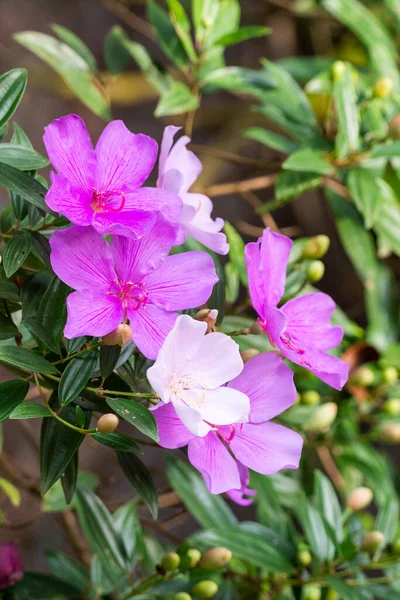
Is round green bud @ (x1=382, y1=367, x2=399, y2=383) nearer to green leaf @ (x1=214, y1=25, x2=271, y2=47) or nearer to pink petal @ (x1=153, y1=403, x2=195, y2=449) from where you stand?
green leaf @ (x1=214, y1=25, x2=271, y2=47)

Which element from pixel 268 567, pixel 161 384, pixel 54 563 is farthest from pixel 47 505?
pixel 161 384

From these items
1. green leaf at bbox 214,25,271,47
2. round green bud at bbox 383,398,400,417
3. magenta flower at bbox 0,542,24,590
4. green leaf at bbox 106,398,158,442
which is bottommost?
round green bud at bbox 383,398,400,417

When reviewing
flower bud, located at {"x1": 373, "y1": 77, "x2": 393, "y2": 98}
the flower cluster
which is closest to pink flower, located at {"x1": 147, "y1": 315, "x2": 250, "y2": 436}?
the flower cluster

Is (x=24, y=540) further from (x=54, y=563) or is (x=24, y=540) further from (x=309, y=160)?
(x=309, y=160)

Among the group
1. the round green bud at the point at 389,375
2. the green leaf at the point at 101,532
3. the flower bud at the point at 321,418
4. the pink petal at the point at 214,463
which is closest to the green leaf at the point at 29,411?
the pink petal at the point at 214,463

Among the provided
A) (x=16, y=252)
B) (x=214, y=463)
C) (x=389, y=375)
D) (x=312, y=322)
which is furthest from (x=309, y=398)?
(x=16, y=252)

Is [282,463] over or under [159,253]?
under

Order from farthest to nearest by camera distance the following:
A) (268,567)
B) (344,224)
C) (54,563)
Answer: (344,224), (54,563), (268,567)
